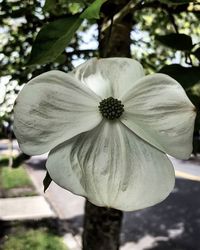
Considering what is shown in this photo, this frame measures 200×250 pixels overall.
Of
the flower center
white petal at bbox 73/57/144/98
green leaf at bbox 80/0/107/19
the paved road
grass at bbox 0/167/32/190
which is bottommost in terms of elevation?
grass at bbox 0/167/32/190

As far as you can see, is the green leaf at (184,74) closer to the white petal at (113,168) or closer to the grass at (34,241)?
the white petal at (113,168)

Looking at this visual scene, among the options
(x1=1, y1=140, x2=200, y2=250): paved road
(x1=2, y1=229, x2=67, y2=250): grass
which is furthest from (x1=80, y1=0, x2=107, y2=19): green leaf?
(x1=1, y1=140, x2=200, y2=250): paved road

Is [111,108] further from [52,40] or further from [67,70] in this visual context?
[67,70]

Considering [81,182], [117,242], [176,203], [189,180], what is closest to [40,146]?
[81,182]

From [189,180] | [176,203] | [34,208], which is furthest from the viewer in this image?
[189,180]

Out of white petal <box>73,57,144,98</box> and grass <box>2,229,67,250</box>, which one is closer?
white petal <box>73,57,144,98</box>

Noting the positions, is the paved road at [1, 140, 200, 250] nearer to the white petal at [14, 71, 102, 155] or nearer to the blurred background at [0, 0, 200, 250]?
the blurred background at [0, 0, 200, 250]

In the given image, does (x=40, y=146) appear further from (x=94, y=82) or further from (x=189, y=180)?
(x=189, y=180)
